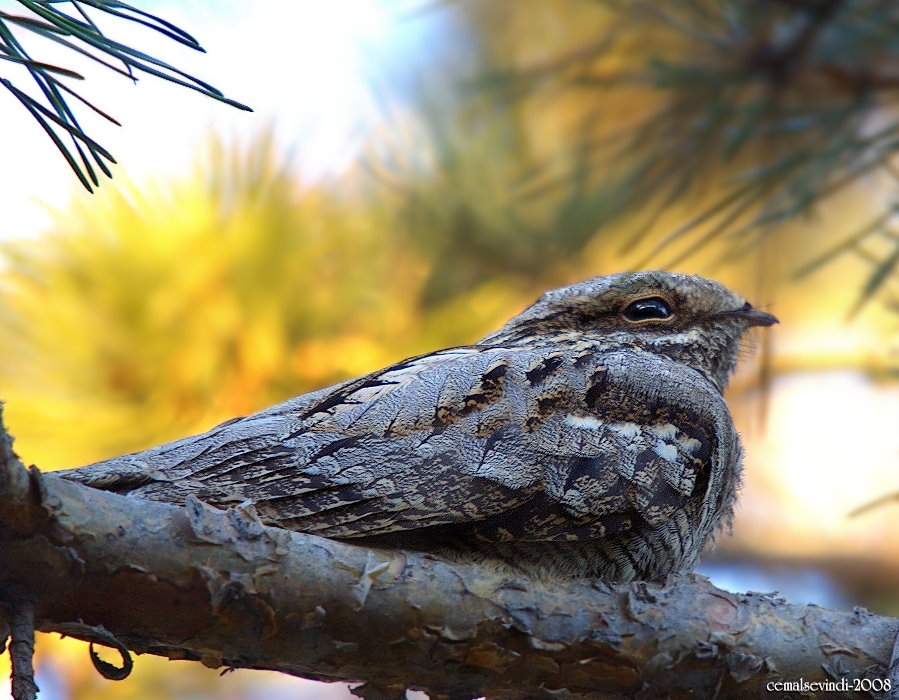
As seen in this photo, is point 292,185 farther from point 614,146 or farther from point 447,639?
point 447,639

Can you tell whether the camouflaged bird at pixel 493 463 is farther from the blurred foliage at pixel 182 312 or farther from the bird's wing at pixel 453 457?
the blurred foliage at pixel 182 312

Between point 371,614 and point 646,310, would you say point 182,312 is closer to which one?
point 646,310

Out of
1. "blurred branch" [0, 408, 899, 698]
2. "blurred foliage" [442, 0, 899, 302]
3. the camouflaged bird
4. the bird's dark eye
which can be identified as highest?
"blurred foliage" [442, 0, 899, 302]

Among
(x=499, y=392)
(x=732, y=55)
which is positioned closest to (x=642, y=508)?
(x=499, y=392)

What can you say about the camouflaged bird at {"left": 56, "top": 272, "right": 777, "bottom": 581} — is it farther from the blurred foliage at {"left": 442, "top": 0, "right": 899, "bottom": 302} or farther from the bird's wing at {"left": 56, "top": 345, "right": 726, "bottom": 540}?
the blurred foliage at {"left": 442, "top": 0, "right": 899, "bottom": 302}

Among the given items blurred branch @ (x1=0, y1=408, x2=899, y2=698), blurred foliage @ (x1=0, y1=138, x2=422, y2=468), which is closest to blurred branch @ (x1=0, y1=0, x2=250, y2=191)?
blurred branch @ (x1=0, y1=408, x2=899, y2=698)

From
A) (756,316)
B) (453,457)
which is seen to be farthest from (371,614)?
(756,316)
